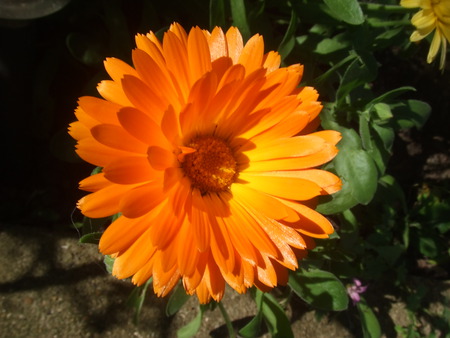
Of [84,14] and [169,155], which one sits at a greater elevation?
[84,14]

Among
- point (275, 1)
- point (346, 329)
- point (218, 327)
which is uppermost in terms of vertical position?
point (275, 1)

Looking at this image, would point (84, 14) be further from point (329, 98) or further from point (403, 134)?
point (403, 134)

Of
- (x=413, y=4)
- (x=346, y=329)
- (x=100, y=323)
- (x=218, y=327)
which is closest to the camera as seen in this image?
(x=413, y=4)

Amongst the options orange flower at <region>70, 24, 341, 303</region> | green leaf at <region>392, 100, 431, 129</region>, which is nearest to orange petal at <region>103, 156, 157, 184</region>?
orange flower at <region>70, 24, 341, 303</region>

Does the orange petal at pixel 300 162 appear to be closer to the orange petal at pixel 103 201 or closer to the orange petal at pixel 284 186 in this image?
the orange petal at pixel 284 186

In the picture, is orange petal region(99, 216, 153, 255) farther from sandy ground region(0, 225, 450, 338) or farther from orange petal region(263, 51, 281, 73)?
sandy ground region(0, 225, 450, 338)

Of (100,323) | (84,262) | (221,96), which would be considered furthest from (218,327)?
(221,96)

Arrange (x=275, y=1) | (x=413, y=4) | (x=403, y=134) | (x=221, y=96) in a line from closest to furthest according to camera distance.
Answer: (x=221, y=96), (x=413, y=4), (x=275, y=1), (x=403, y=134)

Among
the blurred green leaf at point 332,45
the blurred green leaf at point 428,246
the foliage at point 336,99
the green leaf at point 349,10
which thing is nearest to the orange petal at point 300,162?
the foliage at point 336,99
